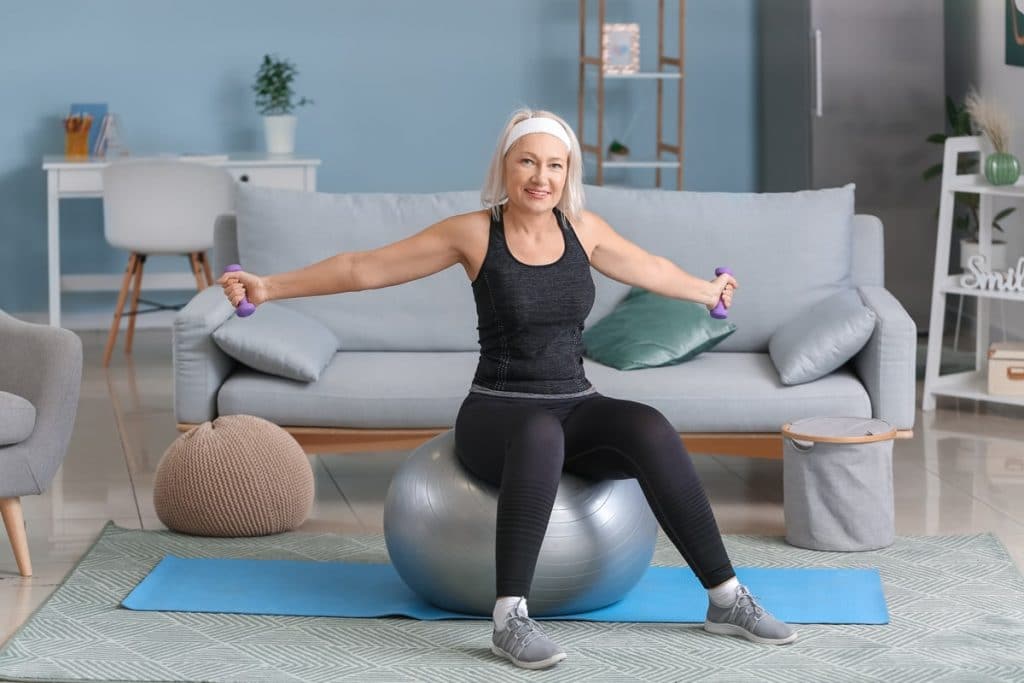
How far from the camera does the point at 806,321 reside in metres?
3.86

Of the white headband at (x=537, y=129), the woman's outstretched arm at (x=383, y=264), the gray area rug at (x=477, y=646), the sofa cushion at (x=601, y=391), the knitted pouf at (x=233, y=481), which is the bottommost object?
the gray area rug at (x=477, y=646)

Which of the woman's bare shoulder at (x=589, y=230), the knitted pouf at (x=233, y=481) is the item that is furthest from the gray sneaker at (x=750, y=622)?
the knitted pouf at (x=233, y=481)

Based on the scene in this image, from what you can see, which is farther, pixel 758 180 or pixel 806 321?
pixel 758 180

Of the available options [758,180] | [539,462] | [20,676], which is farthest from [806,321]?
[758,180]

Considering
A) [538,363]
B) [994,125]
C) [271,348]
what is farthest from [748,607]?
[994,125]

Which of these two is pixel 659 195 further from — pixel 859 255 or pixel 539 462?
pixel 539 462

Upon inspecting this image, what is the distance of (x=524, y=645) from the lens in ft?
8.54

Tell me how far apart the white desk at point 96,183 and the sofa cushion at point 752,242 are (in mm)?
2350

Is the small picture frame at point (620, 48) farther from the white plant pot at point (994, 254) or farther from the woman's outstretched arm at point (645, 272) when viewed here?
the woman's outstretched arm at point (645, 272)

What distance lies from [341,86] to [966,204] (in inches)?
115

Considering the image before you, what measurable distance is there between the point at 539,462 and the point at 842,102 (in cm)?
401

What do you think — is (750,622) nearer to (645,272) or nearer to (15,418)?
(645,272)

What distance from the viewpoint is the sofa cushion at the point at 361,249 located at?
412 cm

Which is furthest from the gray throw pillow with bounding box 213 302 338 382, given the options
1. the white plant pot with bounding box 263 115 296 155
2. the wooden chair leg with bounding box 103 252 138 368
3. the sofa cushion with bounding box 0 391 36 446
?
the white plant pot with bounding box 263 115 296 155
